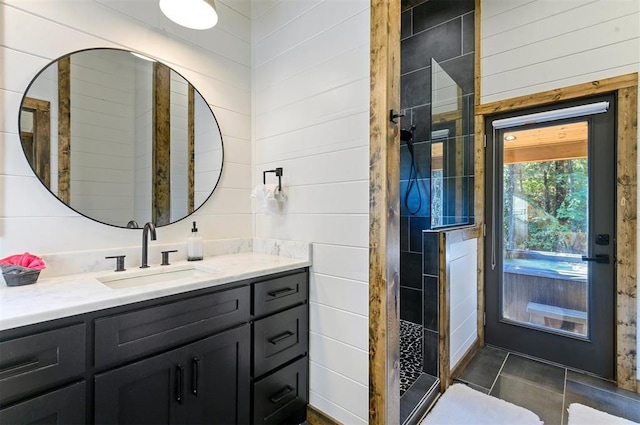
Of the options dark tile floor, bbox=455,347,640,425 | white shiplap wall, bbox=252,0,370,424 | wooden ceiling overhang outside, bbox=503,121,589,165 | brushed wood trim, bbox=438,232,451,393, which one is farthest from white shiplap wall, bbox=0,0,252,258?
wooden ceiling overhang outside, bbox=503,121,589,165

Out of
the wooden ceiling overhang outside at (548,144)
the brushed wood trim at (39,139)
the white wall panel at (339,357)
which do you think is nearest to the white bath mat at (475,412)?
the white wall panel at (339,357)

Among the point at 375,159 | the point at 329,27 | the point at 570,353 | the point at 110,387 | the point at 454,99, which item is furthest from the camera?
the point at 454,99

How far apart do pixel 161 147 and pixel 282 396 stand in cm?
166

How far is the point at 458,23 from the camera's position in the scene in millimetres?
2852

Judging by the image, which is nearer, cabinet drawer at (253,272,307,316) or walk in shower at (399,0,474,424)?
cabinet drawer at (253,272,307,316)

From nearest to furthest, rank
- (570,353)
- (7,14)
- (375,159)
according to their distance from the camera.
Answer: (7,14) < (375,159) < (570,353)

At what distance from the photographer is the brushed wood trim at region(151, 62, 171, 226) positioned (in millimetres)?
1783

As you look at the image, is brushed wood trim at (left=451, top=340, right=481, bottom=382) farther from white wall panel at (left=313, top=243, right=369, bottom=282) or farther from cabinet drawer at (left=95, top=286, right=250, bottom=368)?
cabinet drawer at (left=95, top=286, right=250, bottom=368)

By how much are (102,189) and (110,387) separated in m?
1.02

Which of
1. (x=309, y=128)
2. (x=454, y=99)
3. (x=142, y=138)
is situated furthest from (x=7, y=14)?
(x=454, y=99)

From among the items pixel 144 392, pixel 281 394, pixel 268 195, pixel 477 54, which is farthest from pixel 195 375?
pixel 477 54

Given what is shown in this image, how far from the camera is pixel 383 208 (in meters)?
1.46

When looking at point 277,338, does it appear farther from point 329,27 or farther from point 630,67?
point 630,67

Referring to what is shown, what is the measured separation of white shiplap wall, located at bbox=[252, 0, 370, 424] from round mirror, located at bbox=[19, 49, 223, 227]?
1.71 ft
